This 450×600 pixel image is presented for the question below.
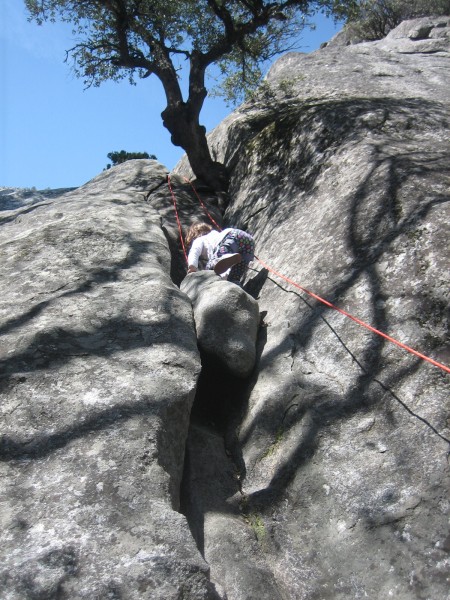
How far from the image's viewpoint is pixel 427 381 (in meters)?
3.96

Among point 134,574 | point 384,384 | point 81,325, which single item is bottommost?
point 384,384

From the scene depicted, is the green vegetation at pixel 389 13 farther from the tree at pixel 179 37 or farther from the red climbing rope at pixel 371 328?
the red climbing rope at pixel 371 328

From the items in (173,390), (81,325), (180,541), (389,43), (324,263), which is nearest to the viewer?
(180,541)

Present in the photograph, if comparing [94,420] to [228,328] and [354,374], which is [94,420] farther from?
[354,374]

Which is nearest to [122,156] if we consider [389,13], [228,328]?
[389,13]

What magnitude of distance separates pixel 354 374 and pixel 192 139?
24.6 feet

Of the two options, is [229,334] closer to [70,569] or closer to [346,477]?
[346,477]

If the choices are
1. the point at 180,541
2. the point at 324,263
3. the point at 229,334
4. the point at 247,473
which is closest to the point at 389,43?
the point at 324,263

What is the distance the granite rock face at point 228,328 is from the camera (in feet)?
16.5

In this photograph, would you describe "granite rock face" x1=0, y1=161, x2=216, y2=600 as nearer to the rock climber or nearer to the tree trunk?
the rock climber

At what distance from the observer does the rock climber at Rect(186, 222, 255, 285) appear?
6.87 m

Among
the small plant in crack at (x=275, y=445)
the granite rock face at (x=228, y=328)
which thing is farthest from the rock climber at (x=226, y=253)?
the small plant in crack at (x=275, y=445)

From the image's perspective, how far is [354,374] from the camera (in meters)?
4.36

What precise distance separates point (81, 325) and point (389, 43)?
12403 mm
